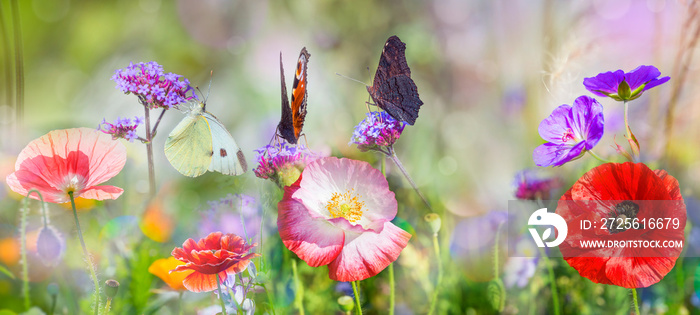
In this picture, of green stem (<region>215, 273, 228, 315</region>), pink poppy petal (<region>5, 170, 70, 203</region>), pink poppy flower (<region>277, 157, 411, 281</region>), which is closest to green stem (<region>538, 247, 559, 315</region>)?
pink poppy flower (<region>277, 157, 411, 281</region>)

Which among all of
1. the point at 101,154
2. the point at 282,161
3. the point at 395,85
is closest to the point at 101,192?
the point at 101,154

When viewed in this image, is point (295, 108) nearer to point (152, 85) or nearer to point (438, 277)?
point (152, 85)

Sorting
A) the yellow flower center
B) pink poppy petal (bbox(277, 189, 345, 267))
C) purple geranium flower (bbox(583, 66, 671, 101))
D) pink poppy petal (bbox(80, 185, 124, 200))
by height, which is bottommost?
pink poppy petal (bbox(277, 189, 345, 267))

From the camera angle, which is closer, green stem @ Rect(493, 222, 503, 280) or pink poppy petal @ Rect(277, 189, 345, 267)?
pink poppy petal @ Rect(277, 189, 345, 267)

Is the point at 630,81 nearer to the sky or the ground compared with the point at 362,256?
nearer to the sky

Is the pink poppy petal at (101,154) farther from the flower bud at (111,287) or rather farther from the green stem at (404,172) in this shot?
the green stem at (404,172)

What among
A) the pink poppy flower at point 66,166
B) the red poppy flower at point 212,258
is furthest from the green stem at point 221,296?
the pink poppy flower at point 66,166

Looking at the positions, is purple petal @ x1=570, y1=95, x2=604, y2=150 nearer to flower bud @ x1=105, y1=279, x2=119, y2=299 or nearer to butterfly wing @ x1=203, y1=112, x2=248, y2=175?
butterfly wing @ x1=203, y1=112, x2=248, y2=175

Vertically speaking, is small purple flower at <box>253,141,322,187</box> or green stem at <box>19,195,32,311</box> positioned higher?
small purple flower at <box>253,141,322,187</box>
